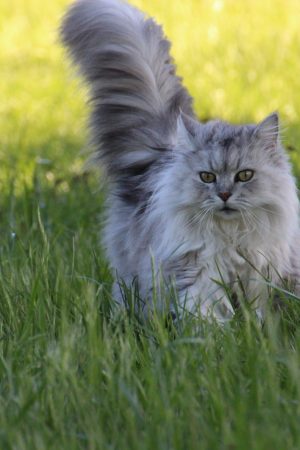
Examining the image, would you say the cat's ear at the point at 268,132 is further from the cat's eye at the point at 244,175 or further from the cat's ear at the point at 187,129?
the cat's ear at the point at 187,129

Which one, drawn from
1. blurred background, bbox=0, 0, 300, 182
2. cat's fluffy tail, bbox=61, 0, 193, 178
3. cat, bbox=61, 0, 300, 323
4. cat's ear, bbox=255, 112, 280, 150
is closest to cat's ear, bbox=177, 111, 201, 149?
cat, bbox=61, 0, 300, 323

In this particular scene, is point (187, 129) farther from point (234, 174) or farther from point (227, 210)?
point (227, 210)

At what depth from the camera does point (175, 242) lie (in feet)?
13.7

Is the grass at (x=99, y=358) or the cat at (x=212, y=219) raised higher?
the cat at (x=212, y=219)

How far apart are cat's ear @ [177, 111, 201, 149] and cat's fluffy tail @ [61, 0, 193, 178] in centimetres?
53

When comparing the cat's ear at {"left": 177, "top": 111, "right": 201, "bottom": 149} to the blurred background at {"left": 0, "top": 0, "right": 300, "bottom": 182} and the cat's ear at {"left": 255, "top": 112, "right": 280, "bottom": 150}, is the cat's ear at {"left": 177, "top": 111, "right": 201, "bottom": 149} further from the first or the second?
the blurred background at {"left": 0, "top": 0, "right": 300, "bottom": 182}

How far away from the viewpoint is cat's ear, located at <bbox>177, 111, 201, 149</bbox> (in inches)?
167

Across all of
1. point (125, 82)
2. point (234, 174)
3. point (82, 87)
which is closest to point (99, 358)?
point (234, 174)

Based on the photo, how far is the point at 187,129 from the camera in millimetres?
4258

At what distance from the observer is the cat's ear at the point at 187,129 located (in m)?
4.24

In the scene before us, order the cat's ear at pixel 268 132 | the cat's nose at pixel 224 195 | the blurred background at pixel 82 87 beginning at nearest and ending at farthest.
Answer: the cat's nose at pixel 224 195 → the cat's ear at pixel 268 132 → the blurred background at pixel 82 87

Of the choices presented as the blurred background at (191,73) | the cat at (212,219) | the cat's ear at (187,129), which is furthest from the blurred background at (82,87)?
the cat's ear at (187,129)

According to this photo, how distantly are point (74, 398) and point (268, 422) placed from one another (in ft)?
2.03

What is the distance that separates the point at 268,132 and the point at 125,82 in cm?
103
